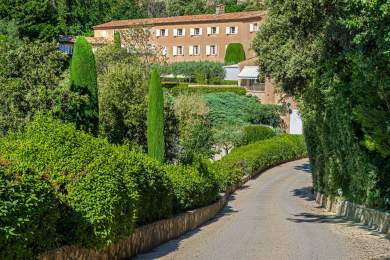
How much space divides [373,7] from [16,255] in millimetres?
9115

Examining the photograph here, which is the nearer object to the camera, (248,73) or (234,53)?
(248,73)

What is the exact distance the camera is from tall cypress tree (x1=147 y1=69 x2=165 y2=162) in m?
27.9

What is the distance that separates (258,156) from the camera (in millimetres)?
52625

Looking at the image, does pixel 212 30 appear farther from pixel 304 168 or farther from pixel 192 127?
pixel 192 127

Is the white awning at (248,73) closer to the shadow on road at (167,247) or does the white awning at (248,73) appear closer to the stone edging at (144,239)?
the stone edging at (144,239)

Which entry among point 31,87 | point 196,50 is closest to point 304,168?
point 31,87

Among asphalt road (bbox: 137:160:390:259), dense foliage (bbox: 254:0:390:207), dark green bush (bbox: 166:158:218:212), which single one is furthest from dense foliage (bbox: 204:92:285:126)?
dark green bush (bbox: 166:158:218:212)

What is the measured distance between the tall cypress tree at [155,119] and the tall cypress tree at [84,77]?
426 cm

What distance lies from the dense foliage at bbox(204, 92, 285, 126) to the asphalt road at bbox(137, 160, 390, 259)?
3365 centimetres

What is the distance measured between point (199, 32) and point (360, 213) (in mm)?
77385

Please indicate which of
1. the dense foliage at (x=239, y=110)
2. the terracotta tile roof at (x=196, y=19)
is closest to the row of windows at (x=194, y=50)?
the terracotta tile roof at (x=196, y=19)

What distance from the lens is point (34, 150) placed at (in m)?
11.5

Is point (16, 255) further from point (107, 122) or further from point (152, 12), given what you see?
point (152, 12)

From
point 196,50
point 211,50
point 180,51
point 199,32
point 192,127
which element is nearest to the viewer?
point 192,127
